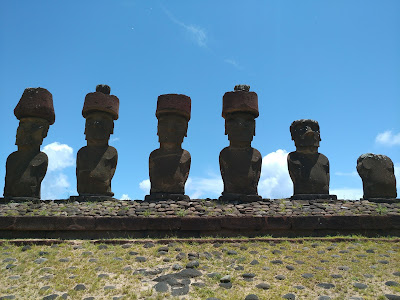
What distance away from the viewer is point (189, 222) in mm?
8188

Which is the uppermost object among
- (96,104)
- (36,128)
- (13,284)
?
(96,104)

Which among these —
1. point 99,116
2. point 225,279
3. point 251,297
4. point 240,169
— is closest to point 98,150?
point 99,116

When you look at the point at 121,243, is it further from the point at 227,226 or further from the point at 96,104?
the point at 96,104

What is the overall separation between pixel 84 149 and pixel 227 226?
17.0 feet

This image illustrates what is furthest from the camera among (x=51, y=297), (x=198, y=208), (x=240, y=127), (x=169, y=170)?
(x=240, y=127)

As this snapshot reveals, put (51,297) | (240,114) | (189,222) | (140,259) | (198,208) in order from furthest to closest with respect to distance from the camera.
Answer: (240,114)
(198,208)
(189,222)
(140,259)
(51,297)

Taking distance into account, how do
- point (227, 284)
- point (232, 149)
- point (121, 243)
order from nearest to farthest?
point (227, 284)
point (121, 243)
point (232, 149)

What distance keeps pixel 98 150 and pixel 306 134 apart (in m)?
6.34

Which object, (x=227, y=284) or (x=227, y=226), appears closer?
(x=227, y=284)

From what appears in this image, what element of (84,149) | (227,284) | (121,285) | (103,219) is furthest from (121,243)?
(84,149)

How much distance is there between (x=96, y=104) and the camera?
10922 millimetres

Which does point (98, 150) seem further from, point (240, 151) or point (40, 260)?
point (40, 260)

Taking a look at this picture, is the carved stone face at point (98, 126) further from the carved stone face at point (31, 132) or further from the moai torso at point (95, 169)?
the carved stone face at point (31, 132)

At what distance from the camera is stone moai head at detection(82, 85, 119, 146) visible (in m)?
10.9
